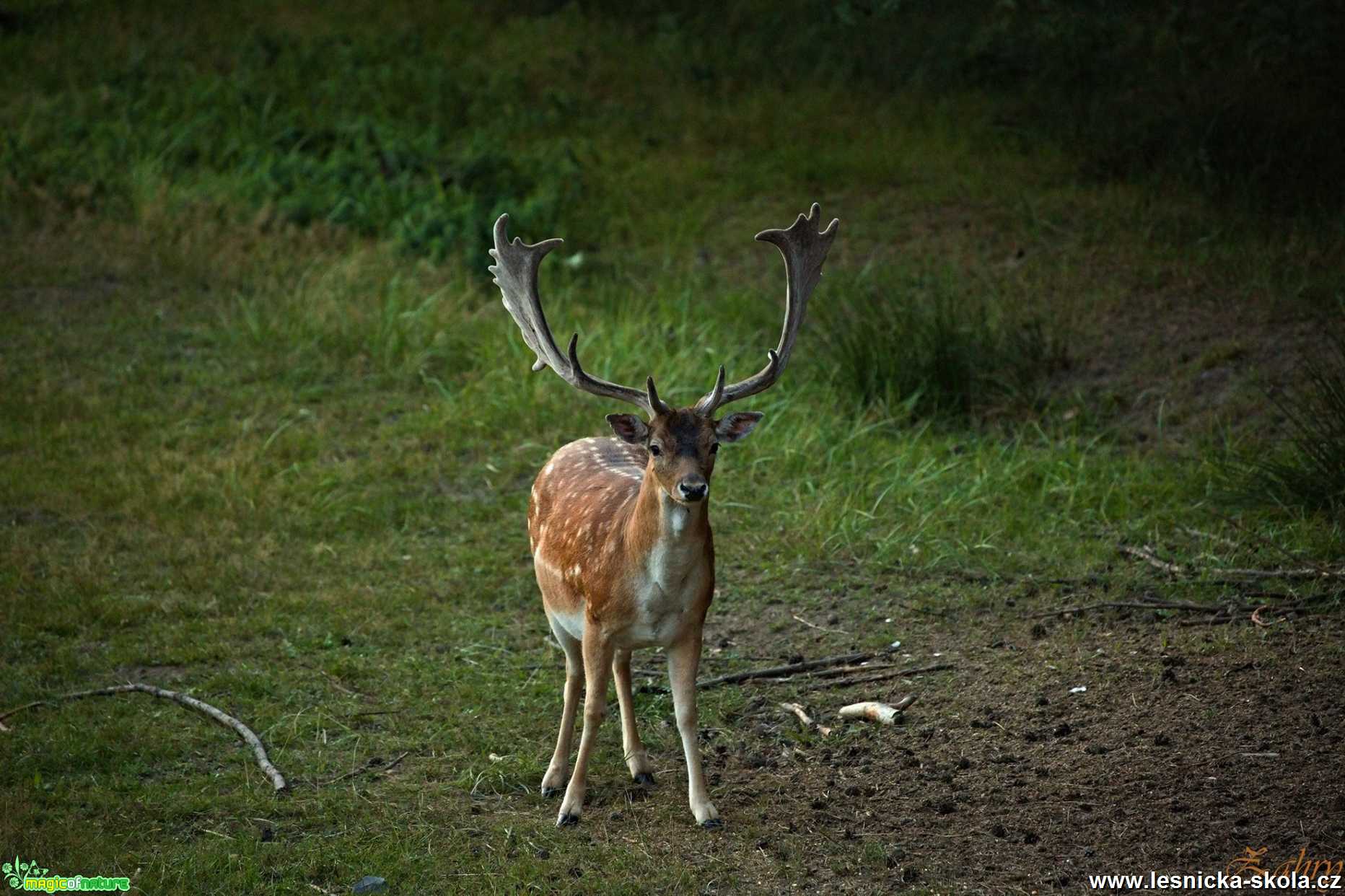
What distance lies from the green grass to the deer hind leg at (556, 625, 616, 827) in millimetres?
109

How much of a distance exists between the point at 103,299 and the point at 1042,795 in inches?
302

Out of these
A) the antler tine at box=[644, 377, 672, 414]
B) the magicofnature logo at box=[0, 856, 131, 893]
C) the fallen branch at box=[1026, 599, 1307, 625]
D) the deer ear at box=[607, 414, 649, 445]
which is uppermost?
the antler tine at box=[644, 377, 672, 414]

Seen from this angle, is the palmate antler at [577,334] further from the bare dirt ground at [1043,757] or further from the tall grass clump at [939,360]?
the tall grass clump at [939,360]

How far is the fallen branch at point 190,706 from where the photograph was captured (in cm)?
582

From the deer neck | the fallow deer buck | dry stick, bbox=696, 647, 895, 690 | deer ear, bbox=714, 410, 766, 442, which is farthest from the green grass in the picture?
deer ear, bbox=714, 410, 766, 442

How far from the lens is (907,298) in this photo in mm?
9781

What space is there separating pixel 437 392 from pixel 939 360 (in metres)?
3.05

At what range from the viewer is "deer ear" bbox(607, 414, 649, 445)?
5.10 meters

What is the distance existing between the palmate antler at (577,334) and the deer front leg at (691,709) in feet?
2.76

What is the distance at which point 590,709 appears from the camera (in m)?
5.30

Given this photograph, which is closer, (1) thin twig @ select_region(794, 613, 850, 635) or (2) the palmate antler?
(2) the palmate antler

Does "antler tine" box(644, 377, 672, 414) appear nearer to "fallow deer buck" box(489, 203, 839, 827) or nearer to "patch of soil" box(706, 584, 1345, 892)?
"fallow deer buck" box(489, 203, 839, 827)

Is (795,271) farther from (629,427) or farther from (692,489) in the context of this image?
(692,489)

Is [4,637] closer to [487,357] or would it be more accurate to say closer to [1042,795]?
[487,357]
